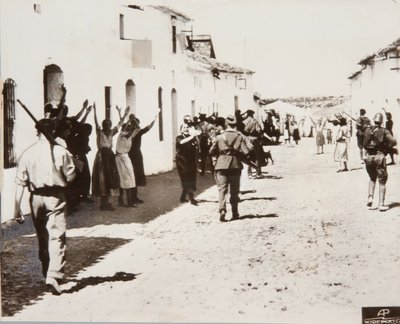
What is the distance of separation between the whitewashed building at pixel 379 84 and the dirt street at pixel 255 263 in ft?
1.30

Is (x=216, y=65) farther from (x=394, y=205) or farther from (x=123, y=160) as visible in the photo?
(x=394, y=205)

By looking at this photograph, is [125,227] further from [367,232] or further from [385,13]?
[385,13]

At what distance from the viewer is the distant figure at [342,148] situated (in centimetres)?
482

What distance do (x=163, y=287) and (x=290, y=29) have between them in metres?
1.85

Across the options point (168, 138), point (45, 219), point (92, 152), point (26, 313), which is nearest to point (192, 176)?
point (168, 138)

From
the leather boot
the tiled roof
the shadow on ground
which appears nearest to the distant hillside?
the tiled roof

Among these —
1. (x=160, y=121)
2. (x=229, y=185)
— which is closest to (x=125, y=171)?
(x=160, y=121)

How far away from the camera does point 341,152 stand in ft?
16.4

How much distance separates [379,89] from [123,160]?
178 centimetres

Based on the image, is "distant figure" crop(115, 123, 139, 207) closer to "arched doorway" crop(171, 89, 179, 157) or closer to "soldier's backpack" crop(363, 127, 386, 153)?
"arched doorway" crop(171, 89, 179, 157)

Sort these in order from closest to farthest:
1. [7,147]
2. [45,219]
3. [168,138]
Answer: [45,219], [7,147], [168,138]

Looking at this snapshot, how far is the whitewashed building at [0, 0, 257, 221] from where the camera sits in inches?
175

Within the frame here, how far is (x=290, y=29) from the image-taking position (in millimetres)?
4676

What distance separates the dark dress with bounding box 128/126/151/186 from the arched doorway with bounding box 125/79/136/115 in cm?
15
